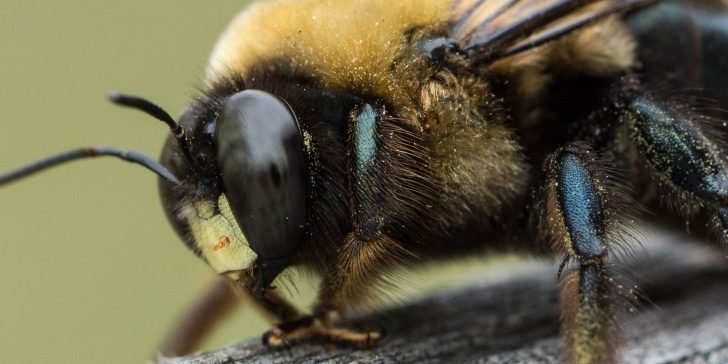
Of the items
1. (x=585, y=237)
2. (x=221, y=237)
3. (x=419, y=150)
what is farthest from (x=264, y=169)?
(x=585, y=237)

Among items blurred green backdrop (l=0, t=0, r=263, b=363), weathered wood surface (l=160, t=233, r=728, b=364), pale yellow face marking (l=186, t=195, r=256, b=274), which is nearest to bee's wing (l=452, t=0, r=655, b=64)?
weathered wood surface (l=160, t=233, r=728, b=364)

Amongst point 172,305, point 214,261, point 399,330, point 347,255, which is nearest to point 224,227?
point 214,261

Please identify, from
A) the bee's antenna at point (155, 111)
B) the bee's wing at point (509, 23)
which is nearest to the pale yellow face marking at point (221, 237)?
the bee's antenna at point (155, 111)

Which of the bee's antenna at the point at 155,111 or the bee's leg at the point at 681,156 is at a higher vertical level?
the bee's leg at the point at 681,156

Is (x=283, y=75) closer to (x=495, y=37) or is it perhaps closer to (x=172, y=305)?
(x=495, y=37)

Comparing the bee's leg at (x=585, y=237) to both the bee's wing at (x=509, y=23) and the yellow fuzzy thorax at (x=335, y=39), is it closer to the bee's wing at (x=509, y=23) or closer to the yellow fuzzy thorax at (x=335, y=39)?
the bee's wing at (x=509, y=23)

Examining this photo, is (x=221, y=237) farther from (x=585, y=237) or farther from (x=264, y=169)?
(x=585, y=237)

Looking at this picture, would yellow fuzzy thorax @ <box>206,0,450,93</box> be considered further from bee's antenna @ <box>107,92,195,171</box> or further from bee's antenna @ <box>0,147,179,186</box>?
bee's antenna @ <box>0,147,179,186</box>
